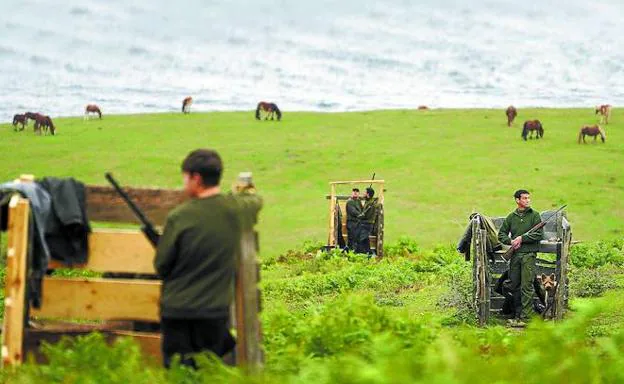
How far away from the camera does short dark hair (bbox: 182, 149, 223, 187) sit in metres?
8.27

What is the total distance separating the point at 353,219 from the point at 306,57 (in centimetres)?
9136

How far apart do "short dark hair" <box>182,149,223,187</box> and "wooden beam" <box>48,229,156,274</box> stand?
115 cm

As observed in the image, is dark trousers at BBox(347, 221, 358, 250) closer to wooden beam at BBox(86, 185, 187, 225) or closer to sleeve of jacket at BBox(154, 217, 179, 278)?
wooden beam at BBox(86, 185, 187, 225)

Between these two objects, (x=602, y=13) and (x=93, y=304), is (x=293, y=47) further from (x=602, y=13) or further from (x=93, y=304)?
(x=93, y=304)

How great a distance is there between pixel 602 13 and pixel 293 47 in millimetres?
36809

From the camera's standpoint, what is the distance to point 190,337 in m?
8.55

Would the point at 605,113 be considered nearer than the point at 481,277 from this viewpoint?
No

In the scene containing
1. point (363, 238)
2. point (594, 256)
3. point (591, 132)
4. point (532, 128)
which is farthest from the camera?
point (532, 128)

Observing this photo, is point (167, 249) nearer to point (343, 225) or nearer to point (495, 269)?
point (495, 269)

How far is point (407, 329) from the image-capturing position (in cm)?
908

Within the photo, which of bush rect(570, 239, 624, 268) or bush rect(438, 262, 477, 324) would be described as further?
bush rect(570, 239, 624, 268)

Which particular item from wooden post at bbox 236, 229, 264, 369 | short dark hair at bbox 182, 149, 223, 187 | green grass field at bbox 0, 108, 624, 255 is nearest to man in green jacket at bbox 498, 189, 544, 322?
wooden post at bbox 236, 229, 264, 369

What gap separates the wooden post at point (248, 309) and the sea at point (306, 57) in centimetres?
7354

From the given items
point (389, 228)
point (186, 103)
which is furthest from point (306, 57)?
Answer: point (389, 228)
